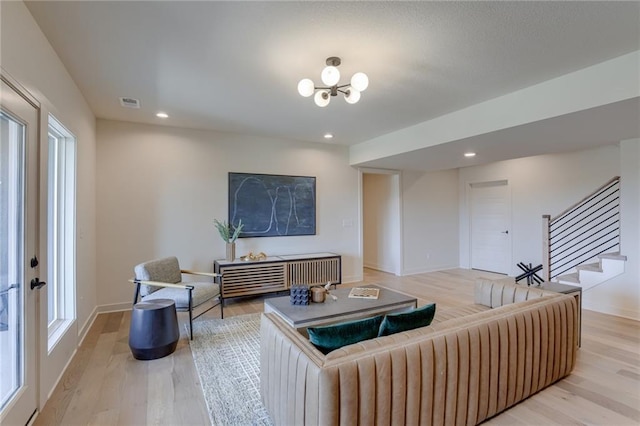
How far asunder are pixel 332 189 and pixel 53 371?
4.30 meters

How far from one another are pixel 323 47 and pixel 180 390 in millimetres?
2779

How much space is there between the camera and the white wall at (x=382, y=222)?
21.4ft

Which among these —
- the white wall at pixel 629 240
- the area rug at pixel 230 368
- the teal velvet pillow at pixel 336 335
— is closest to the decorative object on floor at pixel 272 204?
the area rug at pixel 230 368

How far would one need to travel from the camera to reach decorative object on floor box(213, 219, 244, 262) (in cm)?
450

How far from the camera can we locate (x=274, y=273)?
15.1 ft

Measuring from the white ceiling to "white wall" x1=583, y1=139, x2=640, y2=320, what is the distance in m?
0.97

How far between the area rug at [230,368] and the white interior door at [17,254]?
1.06m

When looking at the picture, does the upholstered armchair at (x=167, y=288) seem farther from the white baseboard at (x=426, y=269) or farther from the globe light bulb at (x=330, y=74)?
the white baseboard at (x=426, y=269)

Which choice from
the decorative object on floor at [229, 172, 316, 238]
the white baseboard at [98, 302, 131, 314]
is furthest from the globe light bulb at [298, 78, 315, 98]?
the white baseboard at [98, 302, 131, 314]

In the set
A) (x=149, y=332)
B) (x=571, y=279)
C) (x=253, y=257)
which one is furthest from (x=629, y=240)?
(x=149, y=332)

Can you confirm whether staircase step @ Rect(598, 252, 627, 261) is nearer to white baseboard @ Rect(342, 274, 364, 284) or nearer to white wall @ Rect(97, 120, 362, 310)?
white baseboard @ Rect(342, 274, 364, 284)

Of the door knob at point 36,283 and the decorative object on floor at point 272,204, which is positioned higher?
the decorative object on floor at point 272,204

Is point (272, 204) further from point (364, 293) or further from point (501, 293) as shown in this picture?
point (501, 293)

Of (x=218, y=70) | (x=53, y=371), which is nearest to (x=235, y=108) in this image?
(x=218, y=70)
